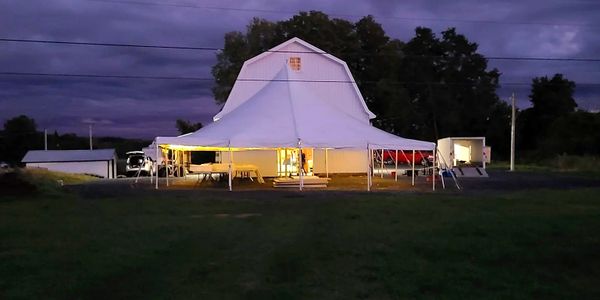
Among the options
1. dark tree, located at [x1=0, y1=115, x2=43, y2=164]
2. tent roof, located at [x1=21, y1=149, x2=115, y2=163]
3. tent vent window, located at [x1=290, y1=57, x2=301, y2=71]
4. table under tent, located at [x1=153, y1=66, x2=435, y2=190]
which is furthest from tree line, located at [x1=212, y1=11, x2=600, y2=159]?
dark tree, located at [x1=0, y1=115, x2=43, y2=164]

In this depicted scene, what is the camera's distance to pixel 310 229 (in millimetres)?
10984

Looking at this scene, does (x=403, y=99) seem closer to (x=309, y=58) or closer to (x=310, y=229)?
(x=309, y=58)

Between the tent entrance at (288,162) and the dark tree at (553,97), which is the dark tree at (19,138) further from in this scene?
the dark tree at (553,97)

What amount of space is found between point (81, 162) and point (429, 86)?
30.2 m

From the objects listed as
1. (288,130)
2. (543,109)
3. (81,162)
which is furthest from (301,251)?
(543,109)

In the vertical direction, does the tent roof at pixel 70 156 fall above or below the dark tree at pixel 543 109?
below

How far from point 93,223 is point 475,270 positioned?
723cm

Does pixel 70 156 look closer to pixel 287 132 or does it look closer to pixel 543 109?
pixel 287 132

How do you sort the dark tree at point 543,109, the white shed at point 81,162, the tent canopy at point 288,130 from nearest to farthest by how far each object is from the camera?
the tent canopy at point 288,130 → the white shed at point 81,162 → the dark tree at point 543,109

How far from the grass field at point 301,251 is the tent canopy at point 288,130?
21.0ft

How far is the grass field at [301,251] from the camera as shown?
661cm

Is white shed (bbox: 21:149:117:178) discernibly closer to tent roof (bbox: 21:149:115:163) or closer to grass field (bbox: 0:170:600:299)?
tent roof (bbox: 21:149:115:163)

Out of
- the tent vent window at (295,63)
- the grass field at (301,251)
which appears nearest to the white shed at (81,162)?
the tent vent window at (295,63)

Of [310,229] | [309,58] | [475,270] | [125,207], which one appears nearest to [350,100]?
[309,58]
